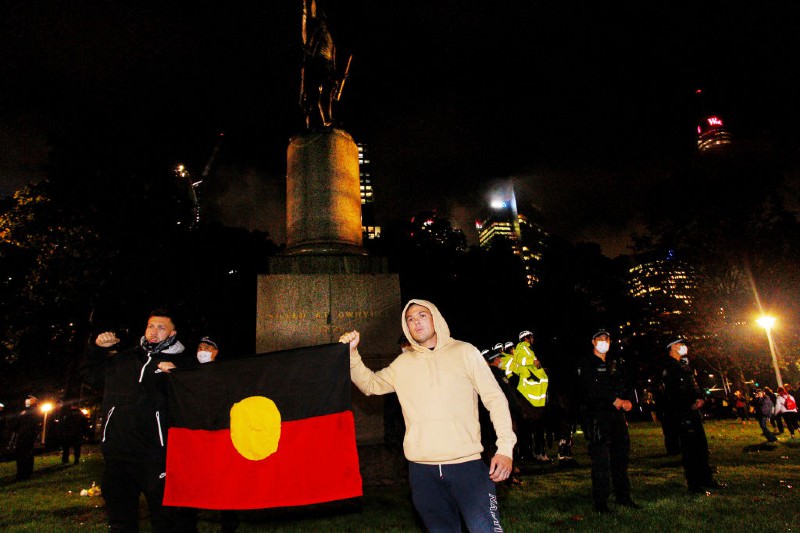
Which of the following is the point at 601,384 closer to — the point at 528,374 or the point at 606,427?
the point at 606,427

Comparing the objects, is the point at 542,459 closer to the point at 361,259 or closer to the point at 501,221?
the point at 361,259

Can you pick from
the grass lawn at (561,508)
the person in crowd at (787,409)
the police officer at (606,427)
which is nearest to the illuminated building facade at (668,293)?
the person in crowd at (787,409)

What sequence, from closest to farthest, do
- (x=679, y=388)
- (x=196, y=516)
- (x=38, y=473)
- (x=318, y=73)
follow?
(x=196, y=516) < (x=679, y=388) < (x=318, y=73) < (x=38, y=473)

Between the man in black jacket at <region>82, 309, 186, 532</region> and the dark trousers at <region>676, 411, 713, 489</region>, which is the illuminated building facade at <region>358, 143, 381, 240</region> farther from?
the man in black jacket at <region>82, 309, 186, 532</region>

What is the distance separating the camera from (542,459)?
10.9 metres

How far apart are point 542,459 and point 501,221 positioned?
16123 centimetres

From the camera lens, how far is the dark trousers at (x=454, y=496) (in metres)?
3.20

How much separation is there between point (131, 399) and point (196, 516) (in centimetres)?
126

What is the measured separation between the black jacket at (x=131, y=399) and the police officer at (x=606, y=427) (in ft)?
16.2

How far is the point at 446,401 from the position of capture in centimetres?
344

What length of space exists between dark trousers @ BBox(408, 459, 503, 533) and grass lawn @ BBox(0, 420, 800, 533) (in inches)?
101

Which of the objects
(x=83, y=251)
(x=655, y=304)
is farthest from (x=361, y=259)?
(x=655, y=304)

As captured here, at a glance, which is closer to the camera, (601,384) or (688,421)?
(601,384)

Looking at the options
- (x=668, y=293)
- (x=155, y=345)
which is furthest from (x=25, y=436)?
(x=668, y=293)
